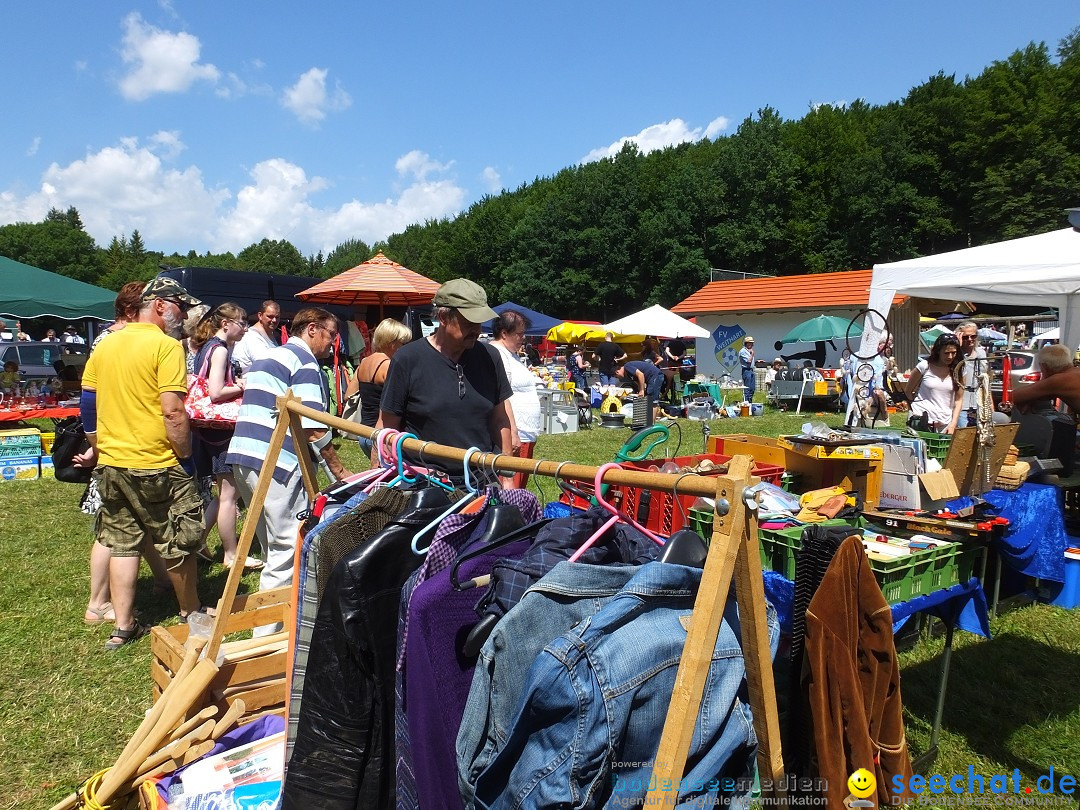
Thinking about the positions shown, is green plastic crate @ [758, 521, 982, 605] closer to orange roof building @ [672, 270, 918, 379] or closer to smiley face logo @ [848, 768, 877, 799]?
smiley face logo @ [848, 768, 877, 799]

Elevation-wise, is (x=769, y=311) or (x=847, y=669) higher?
(x=769, y=311)

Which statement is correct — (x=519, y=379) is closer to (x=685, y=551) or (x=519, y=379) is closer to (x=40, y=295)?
(x=685, y=551)

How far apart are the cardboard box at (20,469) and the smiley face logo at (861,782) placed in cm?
1011

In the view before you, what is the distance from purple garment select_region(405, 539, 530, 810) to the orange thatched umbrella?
9.52m

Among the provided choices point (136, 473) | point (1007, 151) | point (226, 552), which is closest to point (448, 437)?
point (136, 473)

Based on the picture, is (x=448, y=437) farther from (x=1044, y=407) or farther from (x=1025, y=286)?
(x=1025, y=286)

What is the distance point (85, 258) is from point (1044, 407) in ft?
324

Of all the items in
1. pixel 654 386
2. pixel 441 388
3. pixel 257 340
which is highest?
pixel 257 340

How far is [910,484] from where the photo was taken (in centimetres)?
367

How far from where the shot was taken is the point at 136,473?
12.7 feet

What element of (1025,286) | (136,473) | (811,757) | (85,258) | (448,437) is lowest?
(811,757)

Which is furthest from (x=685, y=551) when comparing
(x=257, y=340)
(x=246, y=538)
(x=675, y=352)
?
(x=675, y=352)

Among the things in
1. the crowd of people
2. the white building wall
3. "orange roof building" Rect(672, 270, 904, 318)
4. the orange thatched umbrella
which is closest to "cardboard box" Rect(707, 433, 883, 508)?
the crowd of people

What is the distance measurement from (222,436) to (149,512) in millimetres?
1407
